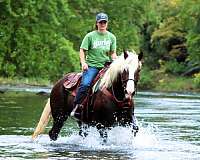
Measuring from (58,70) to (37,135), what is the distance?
3368cm

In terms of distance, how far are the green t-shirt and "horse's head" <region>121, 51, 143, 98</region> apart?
3.00 feet

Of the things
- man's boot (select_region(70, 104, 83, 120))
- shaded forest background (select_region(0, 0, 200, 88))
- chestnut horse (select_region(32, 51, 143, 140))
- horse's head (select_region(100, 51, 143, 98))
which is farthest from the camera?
shaded forest background (select_region(0, 0, 200, 88))

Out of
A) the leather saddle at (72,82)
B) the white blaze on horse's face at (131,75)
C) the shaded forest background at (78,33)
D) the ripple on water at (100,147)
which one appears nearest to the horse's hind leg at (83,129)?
the ripple on water at (100,147)

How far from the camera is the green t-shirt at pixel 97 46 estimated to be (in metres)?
13.6

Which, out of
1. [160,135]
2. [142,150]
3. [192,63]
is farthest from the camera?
[192,63]

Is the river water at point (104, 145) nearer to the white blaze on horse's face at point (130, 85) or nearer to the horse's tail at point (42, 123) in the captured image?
the horse's tail at point (42, 123)

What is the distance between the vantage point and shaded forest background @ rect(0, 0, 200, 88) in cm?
4509

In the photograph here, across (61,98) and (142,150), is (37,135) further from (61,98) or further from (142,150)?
(142,150)

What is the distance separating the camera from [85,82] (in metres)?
13.5

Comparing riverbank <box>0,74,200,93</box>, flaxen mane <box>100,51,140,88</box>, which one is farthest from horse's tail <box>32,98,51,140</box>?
riverbank <box>0,74,200,93</box>

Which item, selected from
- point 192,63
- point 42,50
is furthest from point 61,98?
point 192,63

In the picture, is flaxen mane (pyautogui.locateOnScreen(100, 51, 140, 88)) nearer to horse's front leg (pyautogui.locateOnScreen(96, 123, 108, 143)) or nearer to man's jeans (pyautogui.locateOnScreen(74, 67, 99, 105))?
man's jeans (pyautogui.locateOnScreen(74, 67, 99, 105))

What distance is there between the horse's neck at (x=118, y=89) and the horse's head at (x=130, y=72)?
0.97 ft

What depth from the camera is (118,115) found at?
12992 millimetres
